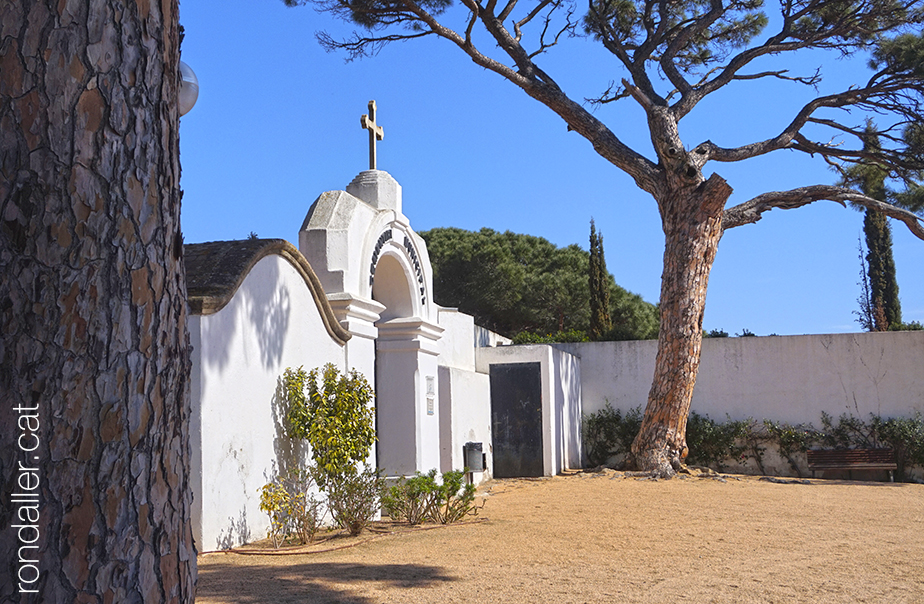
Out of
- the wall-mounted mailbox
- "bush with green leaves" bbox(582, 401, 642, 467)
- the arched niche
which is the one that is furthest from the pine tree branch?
the arched niche

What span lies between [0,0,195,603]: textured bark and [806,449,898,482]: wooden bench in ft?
47.3

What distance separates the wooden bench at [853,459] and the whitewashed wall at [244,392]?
10271mm

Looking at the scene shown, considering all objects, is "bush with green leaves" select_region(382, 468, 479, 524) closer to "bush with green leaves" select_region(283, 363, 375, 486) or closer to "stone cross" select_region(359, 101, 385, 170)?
"bush with green leaves" select_region(283, 363, 375, 486)

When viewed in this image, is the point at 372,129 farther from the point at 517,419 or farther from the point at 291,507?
the point at 517,419

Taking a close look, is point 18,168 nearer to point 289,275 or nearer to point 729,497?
point 289,275

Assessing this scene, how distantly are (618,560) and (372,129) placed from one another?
6425mm

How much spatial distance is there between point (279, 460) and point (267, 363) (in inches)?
33.9

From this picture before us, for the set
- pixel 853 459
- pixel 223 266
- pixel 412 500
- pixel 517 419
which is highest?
pixel 223 266

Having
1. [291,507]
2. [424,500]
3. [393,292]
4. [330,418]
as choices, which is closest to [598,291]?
[393,292]

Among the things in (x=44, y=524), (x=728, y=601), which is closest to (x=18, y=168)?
(x=44, y=524)

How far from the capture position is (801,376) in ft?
51.3

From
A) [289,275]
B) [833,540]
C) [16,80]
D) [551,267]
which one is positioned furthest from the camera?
[551,267]

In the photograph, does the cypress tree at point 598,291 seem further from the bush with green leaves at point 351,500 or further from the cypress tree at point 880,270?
the bush with green leaves at point 351,500

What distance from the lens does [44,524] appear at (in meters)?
1.83
